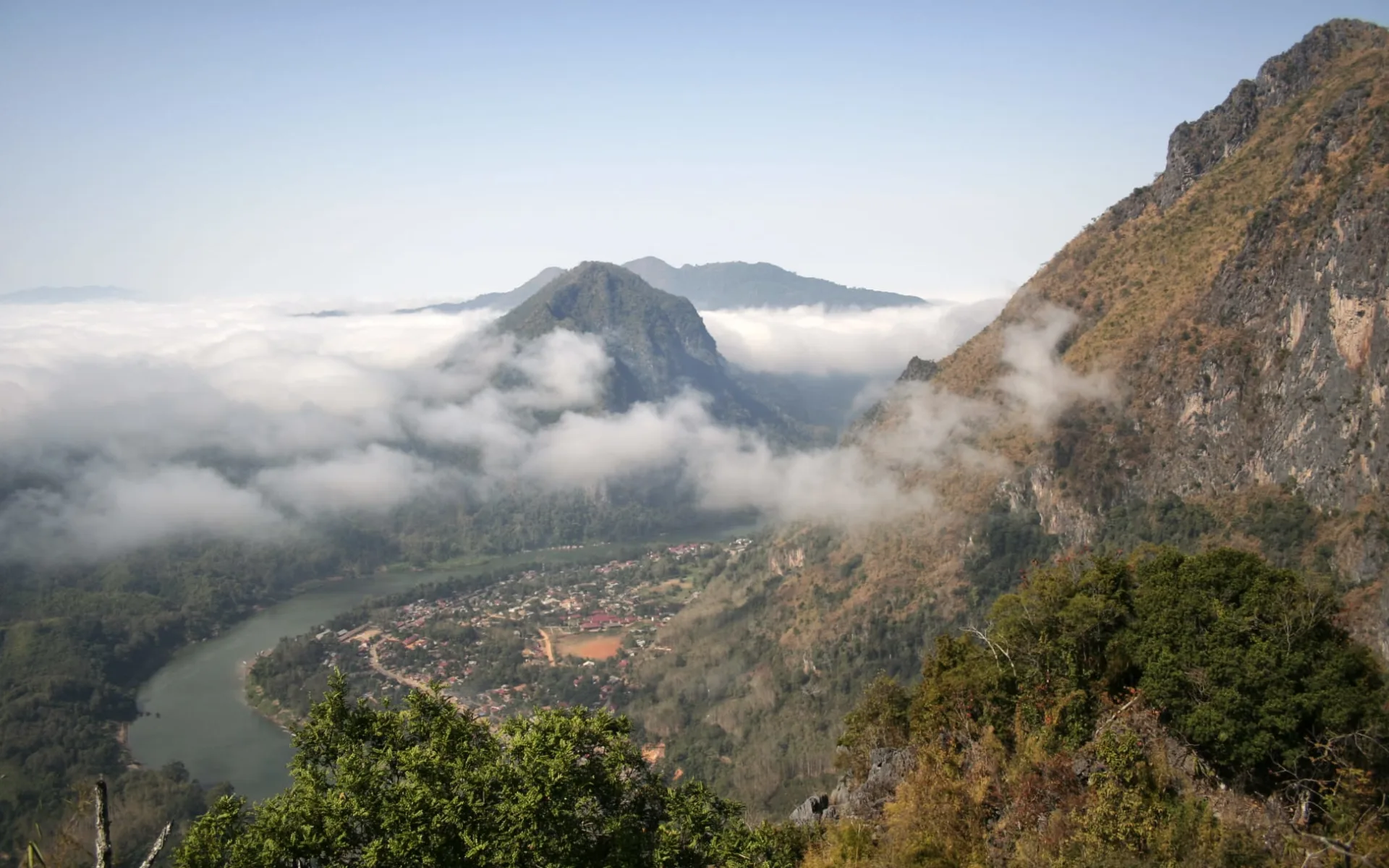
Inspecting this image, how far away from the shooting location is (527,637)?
103688mm

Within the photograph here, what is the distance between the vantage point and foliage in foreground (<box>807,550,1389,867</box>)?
52.2ft

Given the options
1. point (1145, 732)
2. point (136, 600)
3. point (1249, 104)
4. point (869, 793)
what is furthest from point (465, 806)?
point (136, 600)

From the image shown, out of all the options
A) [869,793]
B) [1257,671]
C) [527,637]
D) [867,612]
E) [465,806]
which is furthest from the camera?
[527,637]

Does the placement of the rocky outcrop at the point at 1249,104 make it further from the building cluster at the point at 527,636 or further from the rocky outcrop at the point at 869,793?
the rocky outcrop at the point at 869,793

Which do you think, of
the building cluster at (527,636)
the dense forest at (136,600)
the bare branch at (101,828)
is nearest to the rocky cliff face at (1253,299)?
the building cluster at (527,636)

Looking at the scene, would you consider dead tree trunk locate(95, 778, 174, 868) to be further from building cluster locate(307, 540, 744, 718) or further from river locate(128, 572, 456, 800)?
building cluster locate(307, 540, 744, 718)

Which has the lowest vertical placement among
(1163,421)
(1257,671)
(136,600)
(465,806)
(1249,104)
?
(136,600)

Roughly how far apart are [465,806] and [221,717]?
84512mm

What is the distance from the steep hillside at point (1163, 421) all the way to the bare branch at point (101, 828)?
48.8 metres

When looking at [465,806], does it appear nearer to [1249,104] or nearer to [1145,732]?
[1145,732]

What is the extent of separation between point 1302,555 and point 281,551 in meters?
151

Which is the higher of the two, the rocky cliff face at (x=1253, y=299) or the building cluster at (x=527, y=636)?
the rocky cliff face at (x=1253, y=299)

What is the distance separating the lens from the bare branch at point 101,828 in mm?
9484

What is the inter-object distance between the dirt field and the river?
99.7 feet
